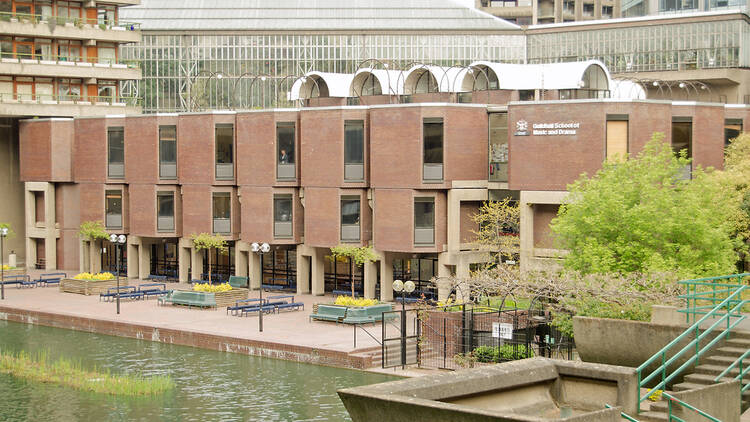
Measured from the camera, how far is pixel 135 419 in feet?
105

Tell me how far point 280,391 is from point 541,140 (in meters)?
20.7

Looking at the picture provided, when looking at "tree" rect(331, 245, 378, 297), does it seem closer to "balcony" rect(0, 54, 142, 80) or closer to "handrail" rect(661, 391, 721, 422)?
"balcony" rect(0, 54, 142, 80)

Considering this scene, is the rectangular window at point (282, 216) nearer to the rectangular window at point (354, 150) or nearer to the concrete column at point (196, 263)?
the rectangular window at point (354, 150)

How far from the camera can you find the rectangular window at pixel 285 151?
191ft

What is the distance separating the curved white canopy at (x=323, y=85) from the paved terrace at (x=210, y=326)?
13.0 meters

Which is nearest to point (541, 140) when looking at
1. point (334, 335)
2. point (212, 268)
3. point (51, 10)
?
point (334, 335)

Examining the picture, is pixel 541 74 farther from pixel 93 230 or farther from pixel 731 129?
pixel 93 230

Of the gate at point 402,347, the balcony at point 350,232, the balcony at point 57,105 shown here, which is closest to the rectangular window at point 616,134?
the balcony at point 350,232

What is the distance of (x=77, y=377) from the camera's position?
37.2 m

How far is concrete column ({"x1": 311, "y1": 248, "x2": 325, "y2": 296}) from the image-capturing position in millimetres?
57156

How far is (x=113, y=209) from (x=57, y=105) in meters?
11.1

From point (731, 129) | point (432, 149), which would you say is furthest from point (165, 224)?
point (731, 129)

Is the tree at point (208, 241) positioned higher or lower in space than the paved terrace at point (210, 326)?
higher

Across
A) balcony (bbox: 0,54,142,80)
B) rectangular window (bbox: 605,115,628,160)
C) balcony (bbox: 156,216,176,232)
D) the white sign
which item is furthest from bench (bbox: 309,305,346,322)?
balcony (bbox: 0,54,142,80)
